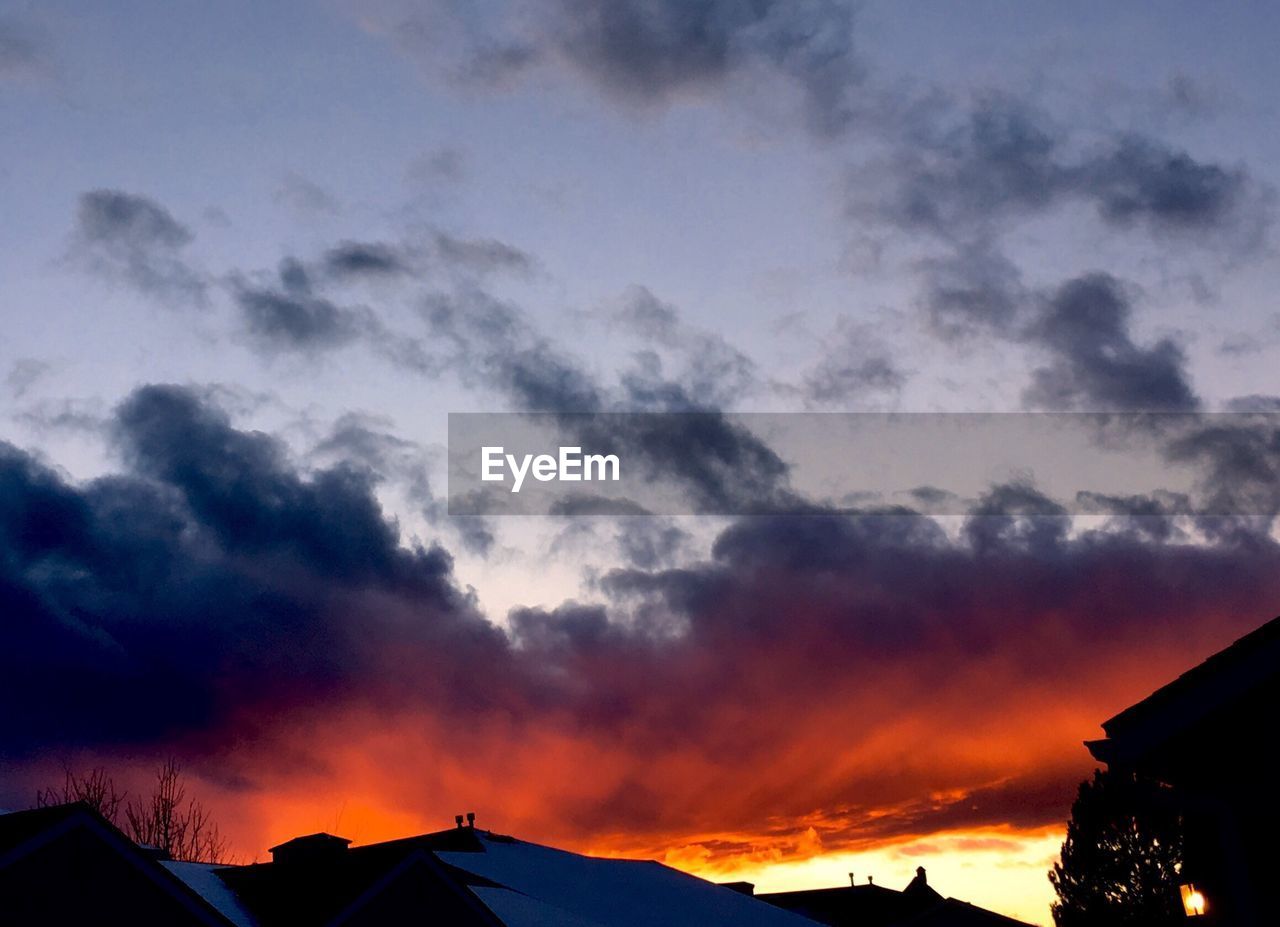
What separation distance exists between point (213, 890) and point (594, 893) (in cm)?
1206

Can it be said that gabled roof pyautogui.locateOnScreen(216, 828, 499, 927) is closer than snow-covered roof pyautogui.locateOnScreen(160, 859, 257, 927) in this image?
Yes

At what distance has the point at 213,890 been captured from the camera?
3042cm

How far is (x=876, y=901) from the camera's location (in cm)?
7538

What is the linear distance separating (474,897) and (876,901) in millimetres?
54652

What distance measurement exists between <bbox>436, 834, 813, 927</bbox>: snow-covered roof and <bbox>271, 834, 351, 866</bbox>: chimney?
13.4ft

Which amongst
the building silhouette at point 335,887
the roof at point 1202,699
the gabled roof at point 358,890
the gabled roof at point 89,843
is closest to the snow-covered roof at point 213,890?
the building silhouette at point 335,887

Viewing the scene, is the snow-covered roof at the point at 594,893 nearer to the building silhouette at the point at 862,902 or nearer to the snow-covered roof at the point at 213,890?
the snow-covered roof at the point at 213,890

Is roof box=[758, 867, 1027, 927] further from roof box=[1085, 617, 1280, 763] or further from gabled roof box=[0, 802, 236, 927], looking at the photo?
roof box=[1085, 617, 1280, 763]

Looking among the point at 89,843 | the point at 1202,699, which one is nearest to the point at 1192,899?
the point at 1202,699

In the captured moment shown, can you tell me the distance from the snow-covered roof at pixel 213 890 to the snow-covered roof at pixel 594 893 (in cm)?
545

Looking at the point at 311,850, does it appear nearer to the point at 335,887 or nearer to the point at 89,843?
the point at 335,887

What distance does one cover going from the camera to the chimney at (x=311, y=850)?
115 feet

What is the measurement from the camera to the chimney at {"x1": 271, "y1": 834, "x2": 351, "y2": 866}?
35.0m

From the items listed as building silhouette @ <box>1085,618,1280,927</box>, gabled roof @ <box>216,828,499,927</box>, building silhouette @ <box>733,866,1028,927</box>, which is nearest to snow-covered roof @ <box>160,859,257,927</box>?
gabled roof @ <box>216,828,499,927</box>
